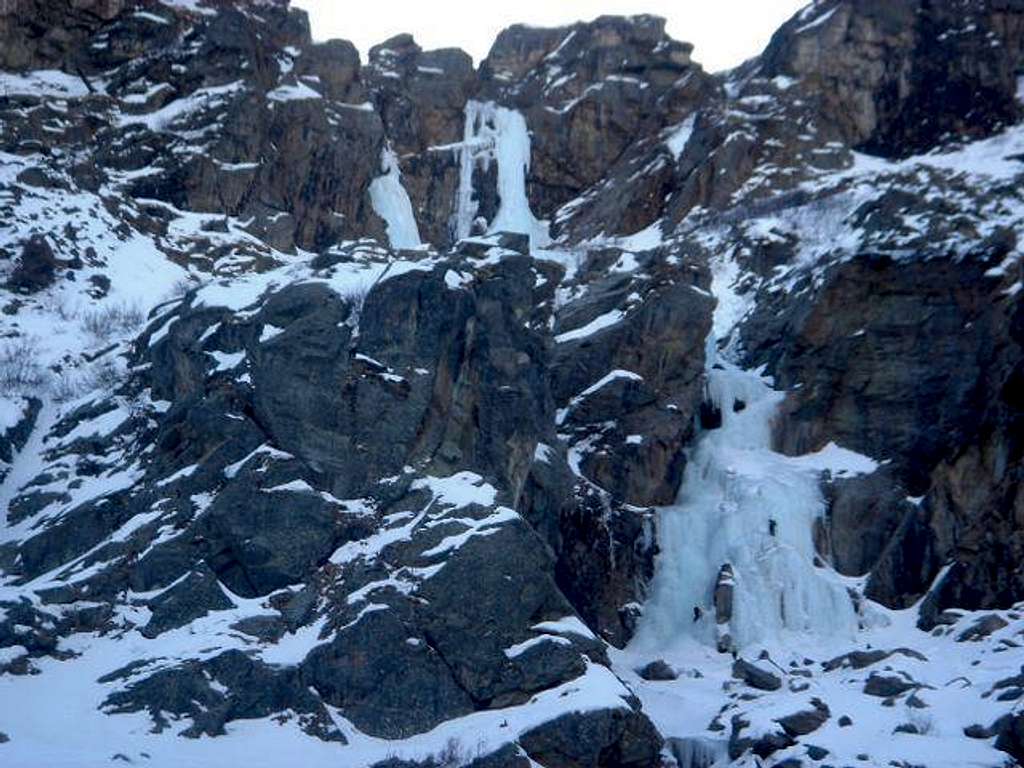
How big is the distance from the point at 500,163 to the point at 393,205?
6598 mm

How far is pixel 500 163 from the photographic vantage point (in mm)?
69875

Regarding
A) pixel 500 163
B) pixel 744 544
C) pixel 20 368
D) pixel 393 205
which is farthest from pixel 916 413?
pixel 500 163

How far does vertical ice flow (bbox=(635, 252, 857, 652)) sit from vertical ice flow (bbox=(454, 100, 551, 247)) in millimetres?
27275

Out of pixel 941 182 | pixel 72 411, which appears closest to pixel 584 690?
pixel 72 411

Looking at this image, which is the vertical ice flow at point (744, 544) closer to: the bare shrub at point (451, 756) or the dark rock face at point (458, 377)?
the dark rock face at point (458, 377)

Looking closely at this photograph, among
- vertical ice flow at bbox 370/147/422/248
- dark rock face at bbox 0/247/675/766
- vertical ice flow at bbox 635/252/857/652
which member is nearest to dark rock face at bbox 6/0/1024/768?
dark rock face at bbox 0/247/675/766

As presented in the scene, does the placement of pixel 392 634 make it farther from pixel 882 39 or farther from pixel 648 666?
pixel 882 39

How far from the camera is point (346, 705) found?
1126 inches

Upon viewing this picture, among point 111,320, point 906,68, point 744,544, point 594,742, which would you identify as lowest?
point 594,742

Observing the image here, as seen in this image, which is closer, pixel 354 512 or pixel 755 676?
pixel 354 512

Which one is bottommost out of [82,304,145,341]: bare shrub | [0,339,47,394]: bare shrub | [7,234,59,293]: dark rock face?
[0,339,47,394]: bare shrub

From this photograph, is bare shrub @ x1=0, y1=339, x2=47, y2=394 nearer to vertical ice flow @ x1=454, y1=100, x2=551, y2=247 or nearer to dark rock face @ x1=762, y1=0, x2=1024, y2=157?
vertical ice flow @ x1=454, y1=100, x2=551, y2=247

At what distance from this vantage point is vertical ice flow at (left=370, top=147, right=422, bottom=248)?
2547 inches

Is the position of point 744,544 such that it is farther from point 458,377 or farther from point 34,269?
point 34,269
